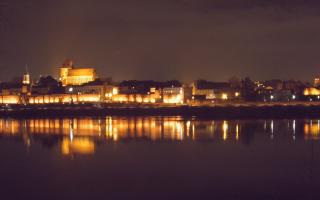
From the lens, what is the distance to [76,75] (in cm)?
11125

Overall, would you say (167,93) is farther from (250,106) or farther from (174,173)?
(174,173)

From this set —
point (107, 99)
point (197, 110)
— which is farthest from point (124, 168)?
point (107, 99)

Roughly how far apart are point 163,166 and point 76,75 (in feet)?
303

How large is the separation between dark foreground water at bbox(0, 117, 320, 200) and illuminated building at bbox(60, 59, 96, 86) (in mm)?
76328

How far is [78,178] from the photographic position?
18641 mm

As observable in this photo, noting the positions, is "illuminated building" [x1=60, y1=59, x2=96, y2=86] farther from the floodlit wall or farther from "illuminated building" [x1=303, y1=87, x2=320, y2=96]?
"illuminated building" [x1=303, y1=87, x2=320, y2=96]

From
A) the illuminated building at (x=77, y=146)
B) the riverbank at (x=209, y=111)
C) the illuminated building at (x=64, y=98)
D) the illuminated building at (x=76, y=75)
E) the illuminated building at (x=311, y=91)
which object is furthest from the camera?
the illuminated building at (x=76, y=75)

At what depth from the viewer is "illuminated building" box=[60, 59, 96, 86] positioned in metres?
109

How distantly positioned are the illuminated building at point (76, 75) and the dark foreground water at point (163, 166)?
76.3m

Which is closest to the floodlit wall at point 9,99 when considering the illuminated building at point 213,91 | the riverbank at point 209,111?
the riverbank at point 209,111

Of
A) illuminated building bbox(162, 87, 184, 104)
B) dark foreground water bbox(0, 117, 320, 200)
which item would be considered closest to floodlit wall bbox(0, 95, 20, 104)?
illuminated building bbox(162, 87, 184, 104)

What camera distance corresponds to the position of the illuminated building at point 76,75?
359ft

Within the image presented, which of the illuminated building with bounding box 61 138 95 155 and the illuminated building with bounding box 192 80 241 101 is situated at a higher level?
the illuminated building with bounding box 192 80 241 101

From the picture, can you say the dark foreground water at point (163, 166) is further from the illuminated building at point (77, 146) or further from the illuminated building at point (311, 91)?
the illuminated building at point (311, 91)
